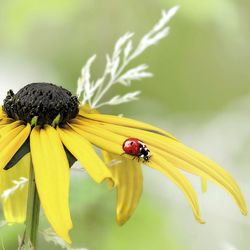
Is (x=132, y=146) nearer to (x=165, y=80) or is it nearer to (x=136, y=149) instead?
(x=136, y=149)

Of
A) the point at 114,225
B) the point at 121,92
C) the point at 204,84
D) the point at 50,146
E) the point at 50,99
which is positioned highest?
the point at 204,84

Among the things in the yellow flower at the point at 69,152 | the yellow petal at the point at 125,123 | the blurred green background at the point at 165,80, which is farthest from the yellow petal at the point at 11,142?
the blurred green background at the point at 165,80

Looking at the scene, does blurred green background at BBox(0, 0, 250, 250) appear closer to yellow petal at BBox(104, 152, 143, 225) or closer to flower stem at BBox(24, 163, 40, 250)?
yellow petal at BBox(104, 152, 143, 225)

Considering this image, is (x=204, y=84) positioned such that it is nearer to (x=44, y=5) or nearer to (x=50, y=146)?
(x=44, y=5)

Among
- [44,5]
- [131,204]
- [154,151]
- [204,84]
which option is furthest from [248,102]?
[154,151]

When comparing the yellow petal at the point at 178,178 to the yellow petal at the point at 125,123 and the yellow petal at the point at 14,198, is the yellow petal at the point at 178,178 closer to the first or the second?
the yellow petal at the point at 125,123

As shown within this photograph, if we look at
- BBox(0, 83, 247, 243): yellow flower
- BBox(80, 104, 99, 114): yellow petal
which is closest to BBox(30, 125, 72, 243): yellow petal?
BBox(0, 83, 247, 243): yellow flower
